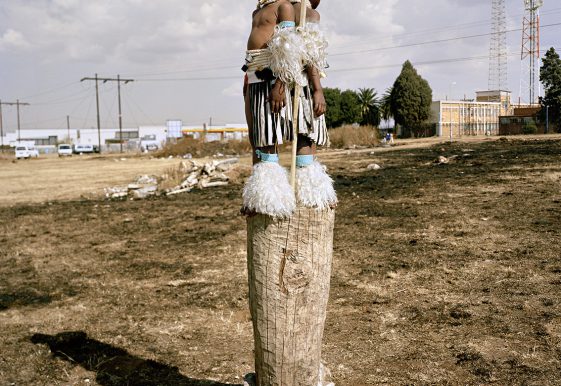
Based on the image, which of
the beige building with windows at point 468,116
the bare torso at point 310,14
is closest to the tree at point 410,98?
the beige building with windows at point 468,116

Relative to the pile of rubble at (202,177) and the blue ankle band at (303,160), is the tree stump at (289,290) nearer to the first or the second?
the blue ankle band at (303,160)

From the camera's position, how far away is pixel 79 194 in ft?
54.0

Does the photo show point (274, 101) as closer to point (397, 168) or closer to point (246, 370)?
point (246, 370)

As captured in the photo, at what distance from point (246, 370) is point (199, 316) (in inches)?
54.1

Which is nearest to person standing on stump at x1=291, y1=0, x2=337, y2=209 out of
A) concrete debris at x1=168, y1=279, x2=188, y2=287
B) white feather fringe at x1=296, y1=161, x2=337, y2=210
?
white feather fringe at x1=296, y1=161, x2=337, y2=210

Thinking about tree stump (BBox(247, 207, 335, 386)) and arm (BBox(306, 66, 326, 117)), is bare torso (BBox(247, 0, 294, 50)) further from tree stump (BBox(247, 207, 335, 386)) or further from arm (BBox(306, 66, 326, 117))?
tree stump (BBox(247, 207, 335, 386))

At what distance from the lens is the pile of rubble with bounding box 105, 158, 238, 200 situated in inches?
615

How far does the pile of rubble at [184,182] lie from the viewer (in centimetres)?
1561

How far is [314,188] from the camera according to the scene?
9.15ft

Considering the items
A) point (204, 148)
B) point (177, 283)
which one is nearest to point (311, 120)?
point (177, 283)

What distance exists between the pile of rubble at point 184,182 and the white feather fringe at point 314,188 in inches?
501

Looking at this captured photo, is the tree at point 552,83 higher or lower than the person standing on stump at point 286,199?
higher

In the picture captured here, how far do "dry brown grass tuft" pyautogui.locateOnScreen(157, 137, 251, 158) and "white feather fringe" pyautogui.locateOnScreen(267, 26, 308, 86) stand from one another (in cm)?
3364

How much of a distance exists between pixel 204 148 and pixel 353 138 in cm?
1075
